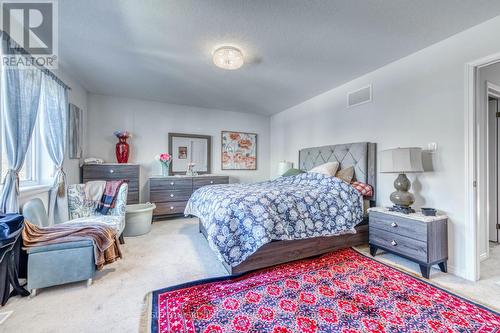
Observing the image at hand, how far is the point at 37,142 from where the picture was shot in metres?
2.81

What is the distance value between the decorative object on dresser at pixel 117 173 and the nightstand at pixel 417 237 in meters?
4.07

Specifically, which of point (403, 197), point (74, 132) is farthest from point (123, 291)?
point (403, 197)

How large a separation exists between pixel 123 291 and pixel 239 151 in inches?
158

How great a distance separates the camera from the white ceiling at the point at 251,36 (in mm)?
1898

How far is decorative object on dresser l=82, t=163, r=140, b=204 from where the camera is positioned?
384cm

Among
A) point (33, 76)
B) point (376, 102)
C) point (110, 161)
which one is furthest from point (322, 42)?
point (110, 161)

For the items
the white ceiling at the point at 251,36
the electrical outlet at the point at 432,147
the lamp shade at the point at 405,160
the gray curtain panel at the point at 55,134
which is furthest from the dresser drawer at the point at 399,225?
the gray curtain panel at the point at 55,134

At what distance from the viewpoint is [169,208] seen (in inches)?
173

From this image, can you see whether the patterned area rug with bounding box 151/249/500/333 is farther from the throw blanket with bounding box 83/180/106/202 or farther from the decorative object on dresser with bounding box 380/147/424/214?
the throw blanket with bounding box 83/180/106/202

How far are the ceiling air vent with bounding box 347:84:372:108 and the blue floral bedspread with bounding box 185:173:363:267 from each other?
4.43 ft

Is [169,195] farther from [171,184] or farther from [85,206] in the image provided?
[85,206]

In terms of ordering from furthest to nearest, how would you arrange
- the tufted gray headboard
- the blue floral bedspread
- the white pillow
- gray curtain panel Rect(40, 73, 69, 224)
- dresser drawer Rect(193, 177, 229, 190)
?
dresser drawer Rect(193, 177, 229, 190), the white pillow, the tufted gray headboard, gray curtain panel Rect(40, 73, 69, 224), the blue floral bedspread

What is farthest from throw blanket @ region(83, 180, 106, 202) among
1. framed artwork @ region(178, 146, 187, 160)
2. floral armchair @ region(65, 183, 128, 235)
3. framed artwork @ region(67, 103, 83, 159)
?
framed artwork @ region(178, 146, 187, 160)

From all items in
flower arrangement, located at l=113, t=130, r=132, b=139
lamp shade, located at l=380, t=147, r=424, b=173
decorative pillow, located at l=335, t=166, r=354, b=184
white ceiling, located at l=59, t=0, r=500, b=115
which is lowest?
decorative pillow, located at l=335, t=166, r=354, b=184
